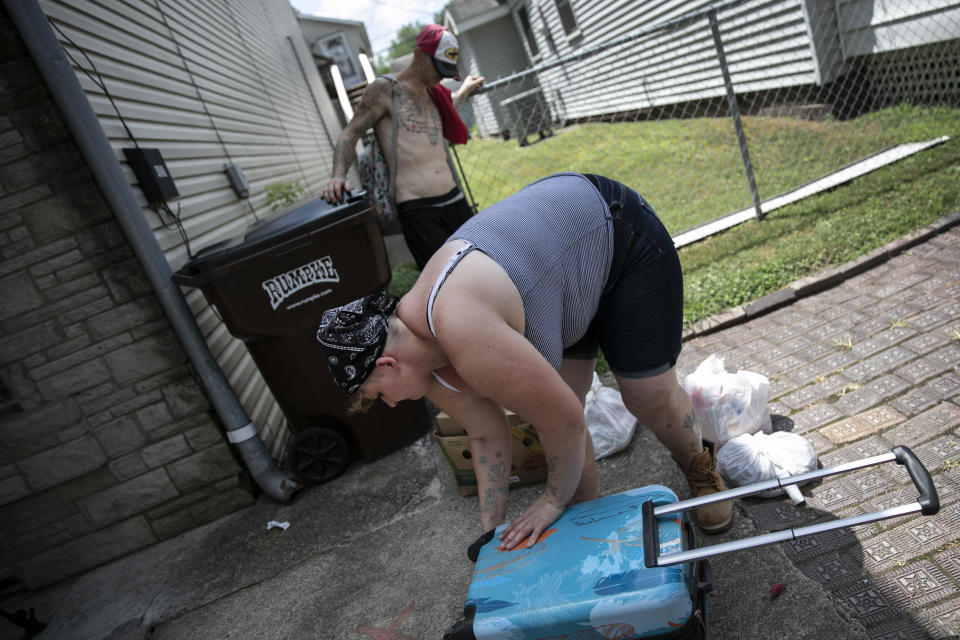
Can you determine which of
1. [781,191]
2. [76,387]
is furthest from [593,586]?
[781,191]

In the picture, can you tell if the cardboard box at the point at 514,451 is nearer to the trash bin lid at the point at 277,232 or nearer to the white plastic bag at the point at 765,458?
the white plastic bag at the point at 765,458

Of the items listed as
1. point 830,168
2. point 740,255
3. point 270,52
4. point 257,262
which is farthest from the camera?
point 270,52

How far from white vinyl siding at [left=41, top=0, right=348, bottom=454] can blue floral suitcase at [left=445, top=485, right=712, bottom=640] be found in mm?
2543

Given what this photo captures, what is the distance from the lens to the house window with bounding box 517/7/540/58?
17.1m

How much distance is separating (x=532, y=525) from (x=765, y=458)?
1124 millimetres

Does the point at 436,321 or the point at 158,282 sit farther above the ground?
the point at 158,282

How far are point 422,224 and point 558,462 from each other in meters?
2.46

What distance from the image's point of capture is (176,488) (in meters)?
3.48

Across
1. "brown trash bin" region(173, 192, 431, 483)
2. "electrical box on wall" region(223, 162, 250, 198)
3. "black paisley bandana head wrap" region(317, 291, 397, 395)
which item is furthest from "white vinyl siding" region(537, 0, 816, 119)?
"black paisley bandana head wrap" region(317, 291, 397, 395)

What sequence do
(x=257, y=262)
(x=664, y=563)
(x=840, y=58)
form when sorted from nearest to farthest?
(x=664, y=563)
(x=257, y=262)
(x=840, y=58)

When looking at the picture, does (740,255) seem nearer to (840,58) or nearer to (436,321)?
(436,321)

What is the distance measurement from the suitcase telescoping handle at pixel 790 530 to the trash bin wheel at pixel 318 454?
2218 mm

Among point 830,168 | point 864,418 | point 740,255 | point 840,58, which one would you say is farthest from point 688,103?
point 864,418

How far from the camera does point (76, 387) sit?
323 cm
